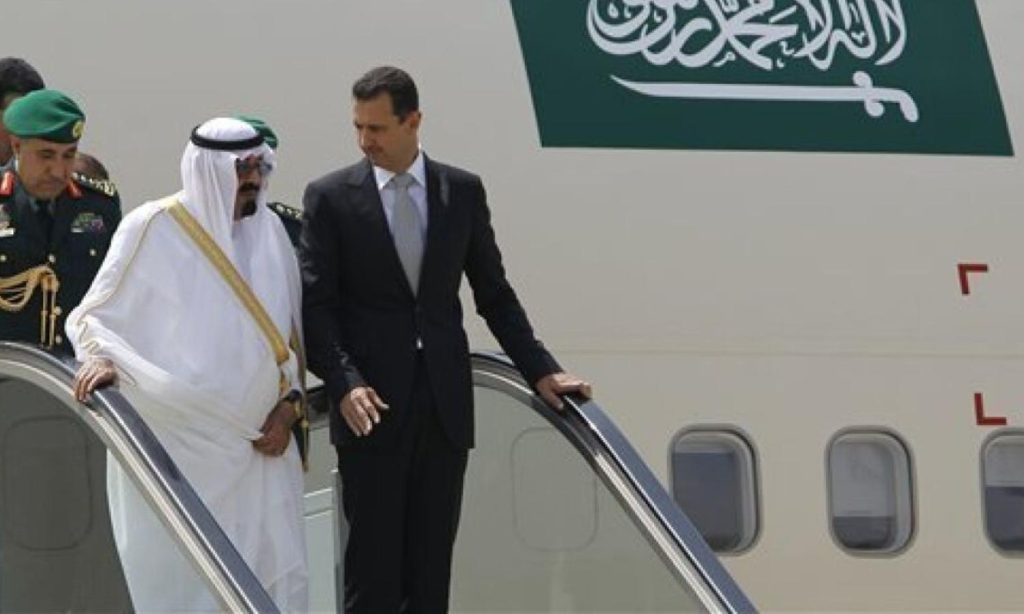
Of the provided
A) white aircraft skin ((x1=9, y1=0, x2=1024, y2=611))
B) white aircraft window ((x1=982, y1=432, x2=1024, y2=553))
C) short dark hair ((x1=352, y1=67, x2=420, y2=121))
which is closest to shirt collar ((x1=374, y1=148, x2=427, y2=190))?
short dark hair ((x1=352, y1=67, x2=420, y2=121))

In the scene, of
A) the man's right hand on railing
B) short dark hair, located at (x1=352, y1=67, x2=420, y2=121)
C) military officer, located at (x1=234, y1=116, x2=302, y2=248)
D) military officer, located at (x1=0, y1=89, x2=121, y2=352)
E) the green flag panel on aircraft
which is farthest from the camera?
the green flag panel on aircraft

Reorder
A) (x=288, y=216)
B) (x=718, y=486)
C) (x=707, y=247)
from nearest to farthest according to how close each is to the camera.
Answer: (x=288, y=216) < (x=707, y=247) < (x=718, y=486)

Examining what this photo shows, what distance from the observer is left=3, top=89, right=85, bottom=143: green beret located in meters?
5.29

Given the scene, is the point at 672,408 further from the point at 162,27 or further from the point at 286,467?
the point at 286,467

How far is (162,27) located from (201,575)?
2878mm

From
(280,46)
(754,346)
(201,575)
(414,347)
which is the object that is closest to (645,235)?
(754,346)

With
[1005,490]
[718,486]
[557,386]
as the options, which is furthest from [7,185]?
[1005,490]

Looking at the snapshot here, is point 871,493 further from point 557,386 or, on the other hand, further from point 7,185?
point 7,185

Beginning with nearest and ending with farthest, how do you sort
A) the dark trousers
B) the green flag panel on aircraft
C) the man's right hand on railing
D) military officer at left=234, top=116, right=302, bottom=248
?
the man's right hand on railing, the dark trousers, military officer at left=234, top=116, right=302, bottom=248, the green flag panel on aircraft

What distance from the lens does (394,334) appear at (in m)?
5.27

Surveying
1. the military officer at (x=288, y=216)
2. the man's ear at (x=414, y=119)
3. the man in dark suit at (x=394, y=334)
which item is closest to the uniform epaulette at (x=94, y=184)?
the military officer at (x=288, y=216)

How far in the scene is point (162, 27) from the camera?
730cm

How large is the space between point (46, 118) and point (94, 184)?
1.10 feet

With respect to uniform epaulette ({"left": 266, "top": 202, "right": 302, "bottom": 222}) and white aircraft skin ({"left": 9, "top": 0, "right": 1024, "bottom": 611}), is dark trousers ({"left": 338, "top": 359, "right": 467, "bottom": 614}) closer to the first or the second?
uniform epaulette ({"left": 266, "top": 202, "right": 302, "bottom": 222})
